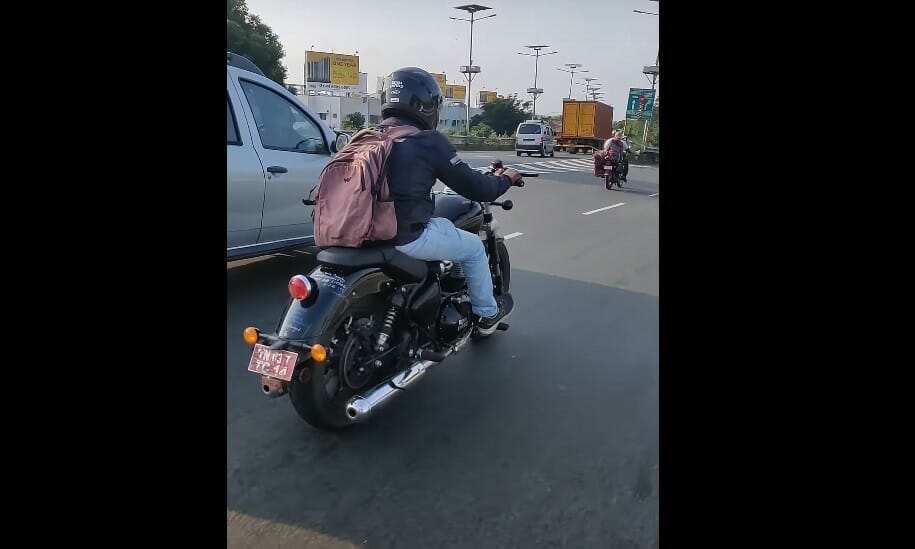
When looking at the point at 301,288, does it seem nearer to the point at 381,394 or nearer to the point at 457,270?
the point at 381,394

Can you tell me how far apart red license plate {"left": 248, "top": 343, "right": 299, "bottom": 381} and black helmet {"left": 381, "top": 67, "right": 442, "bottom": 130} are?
1248 mm

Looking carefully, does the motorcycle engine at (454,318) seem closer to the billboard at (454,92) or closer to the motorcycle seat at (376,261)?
the motorcycle seat at (376,261)

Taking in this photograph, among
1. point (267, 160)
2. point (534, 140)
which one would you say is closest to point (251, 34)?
point (267, 160)

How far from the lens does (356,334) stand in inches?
123

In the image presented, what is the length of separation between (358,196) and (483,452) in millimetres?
1238

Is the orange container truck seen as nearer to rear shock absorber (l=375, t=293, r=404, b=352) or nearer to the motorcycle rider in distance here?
the motorcycle rider in distance

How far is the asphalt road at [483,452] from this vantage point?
94.3 inches

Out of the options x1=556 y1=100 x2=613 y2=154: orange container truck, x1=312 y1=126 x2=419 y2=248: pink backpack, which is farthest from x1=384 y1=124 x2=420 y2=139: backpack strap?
x1=556 y1=100 x2=613 y2=154: orange container truck

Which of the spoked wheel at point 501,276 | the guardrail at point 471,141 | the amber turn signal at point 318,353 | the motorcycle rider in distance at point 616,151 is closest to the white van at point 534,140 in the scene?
the motorcycle rider in distance at point 616,151

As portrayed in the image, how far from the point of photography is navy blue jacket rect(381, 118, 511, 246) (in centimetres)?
309
